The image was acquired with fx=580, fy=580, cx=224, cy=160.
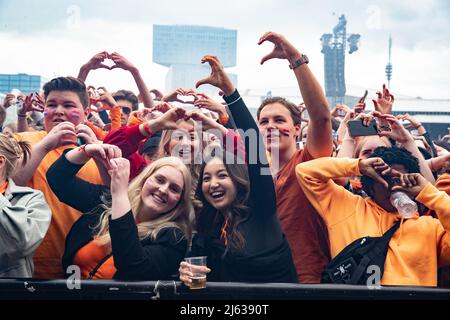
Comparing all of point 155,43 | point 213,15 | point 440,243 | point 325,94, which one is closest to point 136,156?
point 155,43

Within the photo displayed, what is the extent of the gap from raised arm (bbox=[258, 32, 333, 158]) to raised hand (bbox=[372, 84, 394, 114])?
1.19 ft

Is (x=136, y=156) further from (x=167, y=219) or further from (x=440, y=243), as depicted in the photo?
(x=440, y=243)

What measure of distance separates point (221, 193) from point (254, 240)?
0.88ft

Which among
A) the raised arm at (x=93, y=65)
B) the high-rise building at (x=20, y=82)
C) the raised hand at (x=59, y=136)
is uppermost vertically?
the raised arm at (x=93, y=65)

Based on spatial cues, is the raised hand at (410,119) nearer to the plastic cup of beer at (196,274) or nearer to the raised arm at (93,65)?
the plastic cup of beer at (196,274)

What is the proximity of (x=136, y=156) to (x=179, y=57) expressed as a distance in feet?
1.75

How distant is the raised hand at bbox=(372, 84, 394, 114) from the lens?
2.94 m

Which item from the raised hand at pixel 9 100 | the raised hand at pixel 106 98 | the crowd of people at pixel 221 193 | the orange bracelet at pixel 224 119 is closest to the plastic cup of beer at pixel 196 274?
the crowd of people at pixel 221 193

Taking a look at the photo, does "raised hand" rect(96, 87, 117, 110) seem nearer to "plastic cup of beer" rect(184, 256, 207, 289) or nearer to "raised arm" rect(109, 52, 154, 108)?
"raised arm" rect(109, 52, 154, 108)

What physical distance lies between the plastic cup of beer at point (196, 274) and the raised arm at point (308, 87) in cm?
79

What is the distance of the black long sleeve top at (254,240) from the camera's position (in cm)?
267
